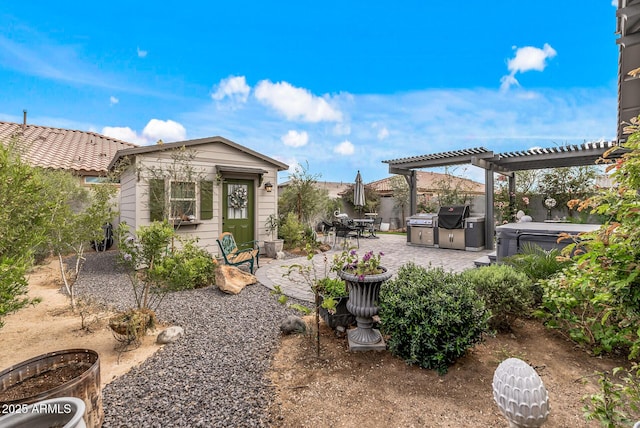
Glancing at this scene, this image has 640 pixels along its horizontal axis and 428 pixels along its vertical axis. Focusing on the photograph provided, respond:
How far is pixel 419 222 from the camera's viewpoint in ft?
31.6

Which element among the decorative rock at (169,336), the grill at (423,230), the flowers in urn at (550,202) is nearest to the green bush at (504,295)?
the decorative rock at (169,336)

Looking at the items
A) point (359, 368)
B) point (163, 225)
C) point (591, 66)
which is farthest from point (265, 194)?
point (591, 66)

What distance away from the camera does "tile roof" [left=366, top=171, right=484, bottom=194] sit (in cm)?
1404

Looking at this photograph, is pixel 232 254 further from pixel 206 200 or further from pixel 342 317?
pixel 342 317

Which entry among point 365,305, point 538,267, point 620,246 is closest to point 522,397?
point 620,246

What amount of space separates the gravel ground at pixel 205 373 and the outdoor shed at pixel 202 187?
278 centimetres

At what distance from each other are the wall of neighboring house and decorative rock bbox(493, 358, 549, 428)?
544 cm

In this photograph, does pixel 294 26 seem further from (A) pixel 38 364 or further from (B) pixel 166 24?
(A) pixel 38 364

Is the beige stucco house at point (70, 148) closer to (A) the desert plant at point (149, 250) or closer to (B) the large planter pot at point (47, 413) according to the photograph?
(A) the desert plant at point (149, 250)

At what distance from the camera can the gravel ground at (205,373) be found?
1900mm

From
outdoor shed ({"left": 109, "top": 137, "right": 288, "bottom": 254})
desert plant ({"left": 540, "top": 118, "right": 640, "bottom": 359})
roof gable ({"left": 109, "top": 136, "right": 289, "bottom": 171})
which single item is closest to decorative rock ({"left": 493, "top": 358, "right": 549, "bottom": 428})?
desert plant ({"left": 540, "top": 118, "right": 640, "bottom": 359})

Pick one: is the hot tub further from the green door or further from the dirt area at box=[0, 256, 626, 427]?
the green door

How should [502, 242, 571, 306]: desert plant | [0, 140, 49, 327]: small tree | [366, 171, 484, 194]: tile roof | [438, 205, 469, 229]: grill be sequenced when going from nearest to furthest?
[0, 140, 49, 327]: small tree → [502, 242, 571, 306]: desert plant → [438, 205, 469, 229]: grill → [366, 171, 484, 194]: tile roof

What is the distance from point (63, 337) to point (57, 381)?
1.61 meters
